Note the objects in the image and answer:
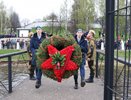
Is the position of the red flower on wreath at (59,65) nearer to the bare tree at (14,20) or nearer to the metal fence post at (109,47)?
the metal fence post at (109,47)

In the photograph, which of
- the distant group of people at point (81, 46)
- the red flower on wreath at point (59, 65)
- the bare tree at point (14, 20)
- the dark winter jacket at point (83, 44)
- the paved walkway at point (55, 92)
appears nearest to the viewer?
the red flower on wreath at point (59, 65)

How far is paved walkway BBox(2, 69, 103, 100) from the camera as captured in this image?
966 centimetres

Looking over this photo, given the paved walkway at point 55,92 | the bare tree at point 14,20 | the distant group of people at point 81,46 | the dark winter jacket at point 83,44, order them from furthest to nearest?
1. the bare tree at point 14,20
2. the dark winter jacket at point 83,44
3. the distant group of people at point 81,46
4. the paved walkway at point 55,92

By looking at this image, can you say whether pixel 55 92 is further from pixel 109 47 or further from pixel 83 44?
pixel 109 47

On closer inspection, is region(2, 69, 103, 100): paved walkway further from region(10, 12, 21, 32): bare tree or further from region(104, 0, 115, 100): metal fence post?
region(10, 12, 21, 32): bare tree

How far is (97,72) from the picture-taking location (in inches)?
571

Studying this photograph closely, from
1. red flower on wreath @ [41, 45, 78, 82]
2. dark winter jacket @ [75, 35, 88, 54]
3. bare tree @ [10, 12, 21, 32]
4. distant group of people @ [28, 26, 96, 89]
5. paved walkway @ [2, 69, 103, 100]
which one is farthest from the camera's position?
bare tree @ [10, 12, 21, 32]

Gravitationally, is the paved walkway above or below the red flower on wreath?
below

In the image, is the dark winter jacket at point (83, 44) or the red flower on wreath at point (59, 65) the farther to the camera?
the dark winter jacket at point (83, 44)

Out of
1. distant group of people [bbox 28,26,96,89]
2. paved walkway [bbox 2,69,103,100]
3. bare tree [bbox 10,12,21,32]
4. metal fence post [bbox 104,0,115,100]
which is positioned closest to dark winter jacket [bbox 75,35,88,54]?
distant group of people [bbox 28,26,96,89]

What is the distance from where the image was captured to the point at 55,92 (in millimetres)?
10531

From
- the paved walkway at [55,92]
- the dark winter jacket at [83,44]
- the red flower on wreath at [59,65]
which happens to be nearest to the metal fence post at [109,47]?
the red flower on wreath at [59,65]

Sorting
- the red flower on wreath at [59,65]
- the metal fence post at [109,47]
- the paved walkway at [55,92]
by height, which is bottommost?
the paved walkway at [55,92]

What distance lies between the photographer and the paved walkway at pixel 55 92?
966 centimetres
